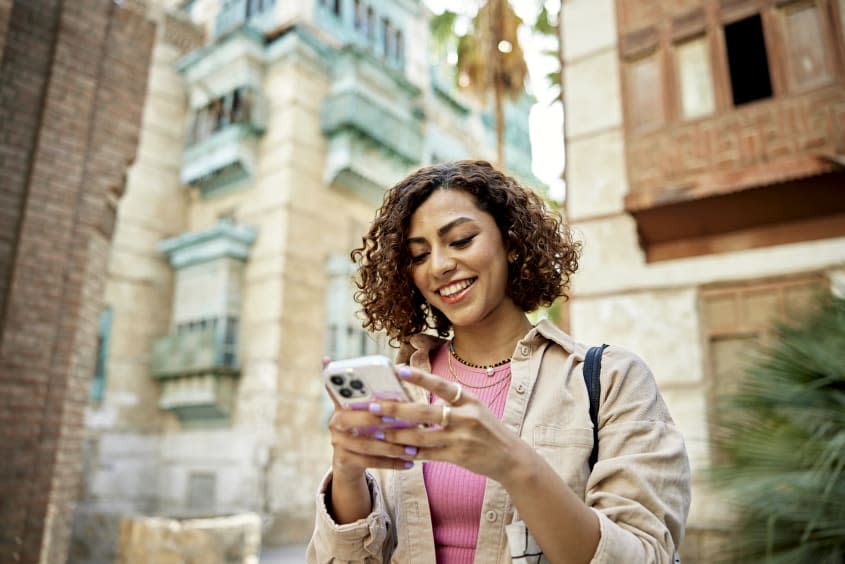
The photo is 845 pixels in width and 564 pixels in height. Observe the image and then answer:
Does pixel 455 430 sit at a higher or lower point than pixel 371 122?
lower

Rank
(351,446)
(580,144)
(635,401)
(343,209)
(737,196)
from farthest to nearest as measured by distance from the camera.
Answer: (343,209) → (580,144) → (737,196) → (635,401) → (351,446)

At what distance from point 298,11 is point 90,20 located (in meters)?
13.1

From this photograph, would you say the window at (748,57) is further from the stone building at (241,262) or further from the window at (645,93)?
the stone building at (241,262)

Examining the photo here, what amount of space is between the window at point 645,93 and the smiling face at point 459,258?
714 centimetres

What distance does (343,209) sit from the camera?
19.2 metres

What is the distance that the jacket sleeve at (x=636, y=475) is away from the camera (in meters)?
1.43

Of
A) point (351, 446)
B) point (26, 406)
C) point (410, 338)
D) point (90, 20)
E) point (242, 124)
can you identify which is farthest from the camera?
point (242, 124)

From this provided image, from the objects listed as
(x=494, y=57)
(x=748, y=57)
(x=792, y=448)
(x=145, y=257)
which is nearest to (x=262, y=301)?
(x=145, y=257)

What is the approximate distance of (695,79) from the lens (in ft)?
27.0

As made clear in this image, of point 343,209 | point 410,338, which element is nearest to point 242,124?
point 343,209

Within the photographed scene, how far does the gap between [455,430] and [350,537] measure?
0.64m

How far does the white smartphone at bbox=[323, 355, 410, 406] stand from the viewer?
1.32m

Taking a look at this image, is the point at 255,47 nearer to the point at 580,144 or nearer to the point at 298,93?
the point at 298,93

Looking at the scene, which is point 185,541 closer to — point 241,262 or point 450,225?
point 450,225
